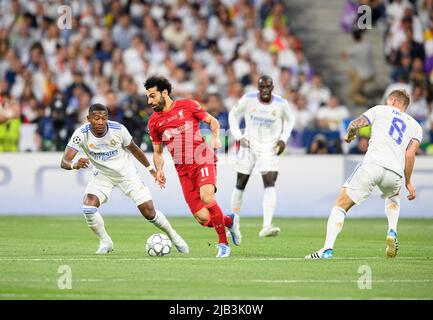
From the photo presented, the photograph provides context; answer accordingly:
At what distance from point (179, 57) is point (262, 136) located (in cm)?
837

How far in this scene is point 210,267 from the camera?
13.2m

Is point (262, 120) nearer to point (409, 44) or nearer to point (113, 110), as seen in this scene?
point (113, 110)

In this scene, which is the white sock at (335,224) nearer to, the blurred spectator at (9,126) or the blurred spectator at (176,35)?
the blurred spectator at (9,126)

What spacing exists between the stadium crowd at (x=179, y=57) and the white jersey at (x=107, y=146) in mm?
9023

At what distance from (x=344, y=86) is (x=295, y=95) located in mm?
3350

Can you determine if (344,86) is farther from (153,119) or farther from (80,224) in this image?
(153,119)

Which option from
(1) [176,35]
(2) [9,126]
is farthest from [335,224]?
(1) [176,35]

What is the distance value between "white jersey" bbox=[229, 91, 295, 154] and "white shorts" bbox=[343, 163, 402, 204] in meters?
4.67

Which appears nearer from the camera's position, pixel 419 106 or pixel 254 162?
pixel 254 162

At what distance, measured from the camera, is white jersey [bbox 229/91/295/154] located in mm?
19188

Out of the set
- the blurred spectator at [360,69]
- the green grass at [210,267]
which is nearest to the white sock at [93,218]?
the green grass at [210,267]

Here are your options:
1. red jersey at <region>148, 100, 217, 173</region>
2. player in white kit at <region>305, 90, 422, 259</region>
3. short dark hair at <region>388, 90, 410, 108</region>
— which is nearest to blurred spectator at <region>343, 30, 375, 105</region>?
short dark hair at <region>388, 90, 410, 108</region>

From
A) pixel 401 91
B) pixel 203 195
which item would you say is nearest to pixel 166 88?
pixel 203 195

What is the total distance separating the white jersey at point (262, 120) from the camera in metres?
19.2
